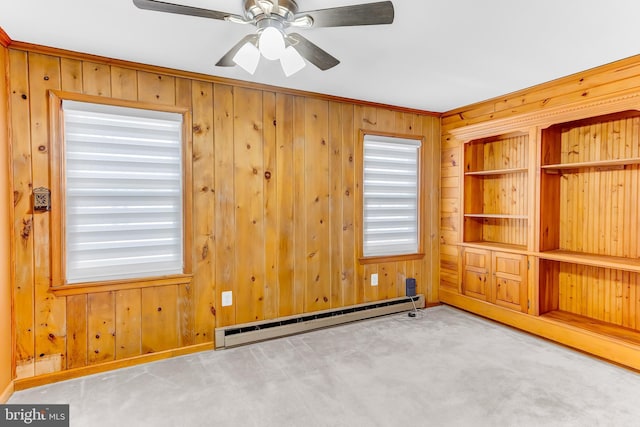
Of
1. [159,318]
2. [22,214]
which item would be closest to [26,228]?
[22,214]

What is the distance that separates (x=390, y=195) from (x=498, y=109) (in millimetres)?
1416

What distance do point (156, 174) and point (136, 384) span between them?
154 cm

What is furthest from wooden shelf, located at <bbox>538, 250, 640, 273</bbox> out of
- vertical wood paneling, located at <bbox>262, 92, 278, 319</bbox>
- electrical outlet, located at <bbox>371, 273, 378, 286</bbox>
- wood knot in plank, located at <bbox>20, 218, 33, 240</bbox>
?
wood knot in plank, located at <bbox>20, 218, 33, 240</bbox>

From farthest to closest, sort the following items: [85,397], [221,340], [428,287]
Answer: [428,287], [221,340], [85,397]

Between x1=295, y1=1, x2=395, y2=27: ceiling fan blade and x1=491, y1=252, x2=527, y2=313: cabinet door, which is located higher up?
x1=295, y1=1, x2=395, y2=27: ceiling fan blade

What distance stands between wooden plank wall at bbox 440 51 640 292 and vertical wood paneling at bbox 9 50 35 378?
12.9ft

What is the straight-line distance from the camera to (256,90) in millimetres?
3086

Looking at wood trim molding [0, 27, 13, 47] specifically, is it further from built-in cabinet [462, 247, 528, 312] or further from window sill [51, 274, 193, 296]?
built-in cabinet [462, 247, 528, 312]

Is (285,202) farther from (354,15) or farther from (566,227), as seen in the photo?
(566,227)

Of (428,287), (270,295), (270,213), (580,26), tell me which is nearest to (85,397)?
(270,295)

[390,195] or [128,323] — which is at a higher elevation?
[390,195]

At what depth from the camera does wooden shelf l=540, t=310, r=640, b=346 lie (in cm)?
266

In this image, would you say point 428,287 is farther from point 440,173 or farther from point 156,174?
point 156,174

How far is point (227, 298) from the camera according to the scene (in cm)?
302
